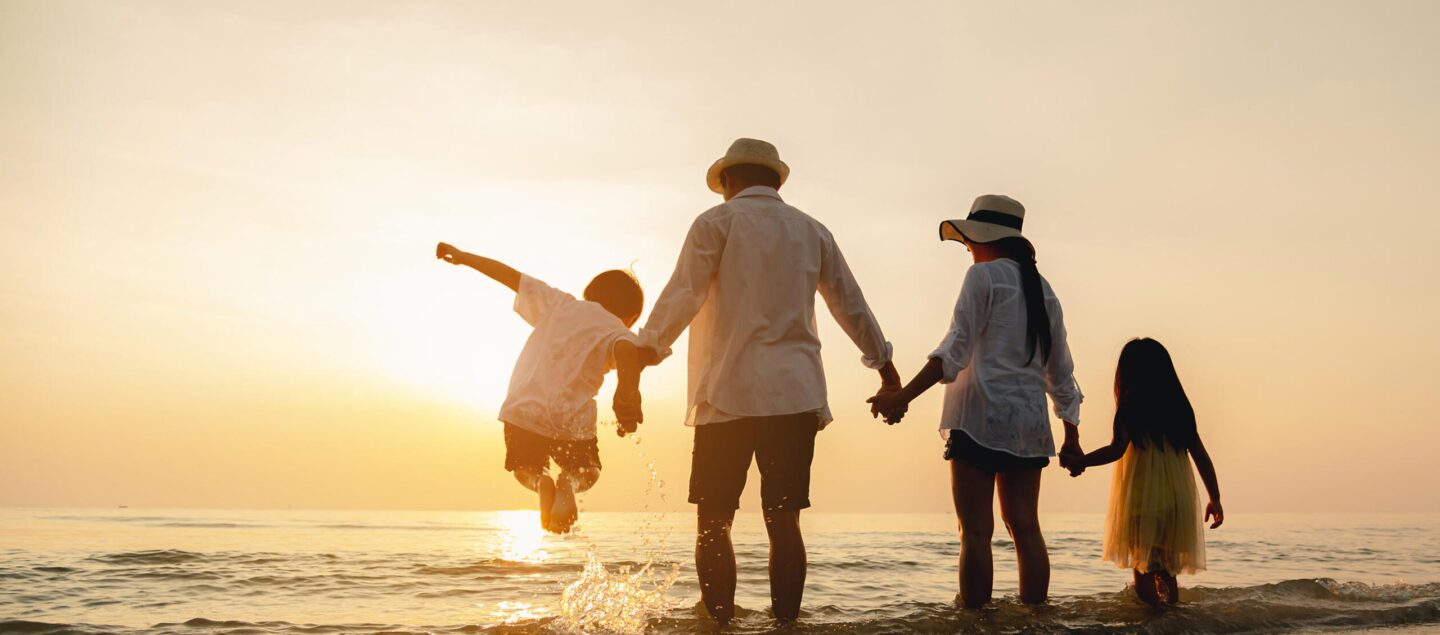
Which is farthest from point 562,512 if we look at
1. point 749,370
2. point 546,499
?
point 749,370

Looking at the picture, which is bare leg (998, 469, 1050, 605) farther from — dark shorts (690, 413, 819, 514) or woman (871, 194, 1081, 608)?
dark shorts (690, 413, 819, 514)

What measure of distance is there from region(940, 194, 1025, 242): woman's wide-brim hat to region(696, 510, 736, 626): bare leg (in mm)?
2273

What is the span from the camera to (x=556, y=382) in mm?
5594

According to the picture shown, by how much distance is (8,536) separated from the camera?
14.1 meters

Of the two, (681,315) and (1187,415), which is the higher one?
(681,315)

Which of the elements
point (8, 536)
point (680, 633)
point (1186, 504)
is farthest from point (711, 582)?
point (8, 536)

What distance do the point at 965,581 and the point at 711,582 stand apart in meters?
1.49

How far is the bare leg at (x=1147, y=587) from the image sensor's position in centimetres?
605

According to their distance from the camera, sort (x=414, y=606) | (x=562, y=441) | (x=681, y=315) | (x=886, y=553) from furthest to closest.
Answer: (x=886, y=553), (x=414, y=606), (x=562, y=441), (x=681, y=315)

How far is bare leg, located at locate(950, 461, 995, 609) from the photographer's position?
5.15 metres

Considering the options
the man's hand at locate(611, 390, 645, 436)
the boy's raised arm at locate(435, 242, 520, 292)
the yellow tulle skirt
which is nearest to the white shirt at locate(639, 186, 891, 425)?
the man's hand at locate(611, 390, 645, 436)

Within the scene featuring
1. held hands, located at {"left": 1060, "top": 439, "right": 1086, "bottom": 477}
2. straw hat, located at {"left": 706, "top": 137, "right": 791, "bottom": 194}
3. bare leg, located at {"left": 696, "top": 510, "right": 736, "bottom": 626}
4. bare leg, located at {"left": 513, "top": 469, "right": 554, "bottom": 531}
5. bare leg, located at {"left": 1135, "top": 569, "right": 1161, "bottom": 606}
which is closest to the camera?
bare leg, located at {"left": 696, "top": 510, "right": 736, "bottom": 626}

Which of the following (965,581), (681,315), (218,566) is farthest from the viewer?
(218,566)

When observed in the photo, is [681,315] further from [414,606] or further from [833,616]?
[414,606]
